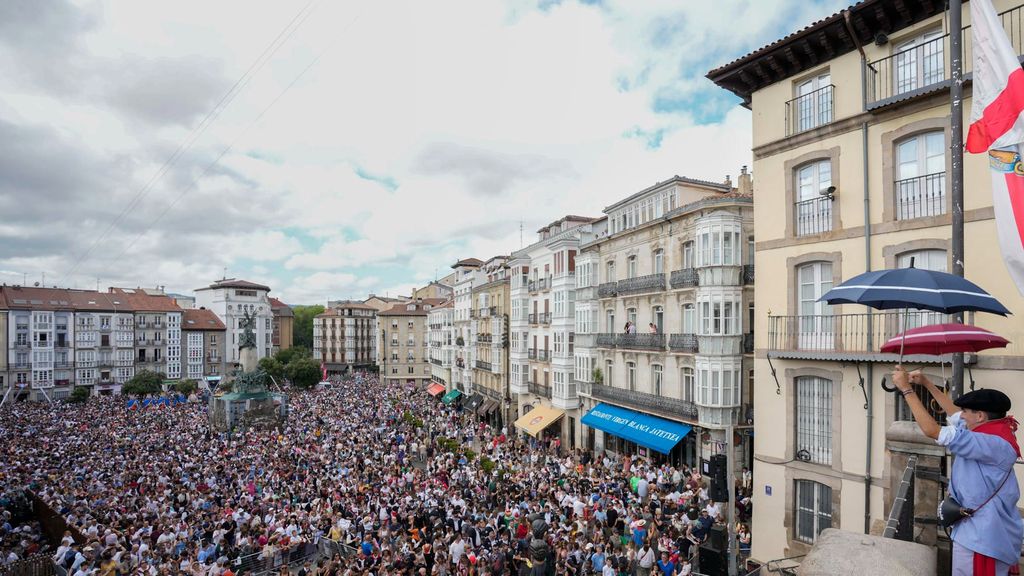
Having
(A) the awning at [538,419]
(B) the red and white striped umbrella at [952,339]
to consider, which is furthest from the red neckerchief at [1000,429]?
(A) the awning at [538,419]

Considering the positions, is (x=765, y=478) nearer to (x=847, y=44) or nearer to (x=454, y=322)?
(x=847, y=44)

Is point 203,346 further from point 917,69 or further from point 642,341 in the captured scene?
point 917,69

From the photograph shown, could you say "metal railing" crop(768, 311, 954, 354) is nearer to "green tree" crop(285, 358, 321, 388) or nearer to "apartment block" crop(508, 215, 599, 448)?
"apartment block" crop(508, 215, 599, 448)

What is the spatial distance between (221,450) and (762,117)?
2971 cm

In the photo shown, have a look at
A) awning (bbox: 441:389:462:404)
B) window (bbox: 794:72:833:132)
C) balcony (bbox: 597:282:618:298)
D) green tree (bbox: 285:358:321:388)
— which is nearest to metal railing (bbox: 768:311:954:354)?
window (bbox: 794:72:833:132)

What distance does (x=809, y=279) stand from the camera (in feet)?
47.4

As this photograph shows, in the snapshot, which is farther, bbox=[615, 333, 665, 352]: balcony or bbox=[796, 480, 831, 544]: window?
bbox=[615, 333, 665, 352]: balcony

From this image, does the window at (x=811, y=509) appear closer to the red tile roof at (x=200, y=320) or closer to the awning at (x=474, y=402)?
the awning at (x=474, y=402)

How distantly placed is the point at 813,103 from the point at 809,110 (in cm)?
18

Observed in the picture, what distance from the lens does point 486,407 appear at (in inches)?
1923

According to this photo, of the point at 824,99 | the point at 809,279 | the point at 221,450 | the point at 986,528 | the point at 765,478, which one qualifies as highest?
the point at 824,99

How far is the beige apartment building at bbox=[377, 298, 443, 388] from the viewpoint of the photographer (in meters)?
90.2

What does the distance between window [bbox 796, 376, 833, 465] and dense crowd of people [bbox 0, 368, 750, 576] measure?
3.32 metres

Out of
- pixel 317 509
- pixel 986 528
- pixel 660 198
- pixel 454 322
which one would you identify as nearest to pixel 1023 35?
A: pixel 986 528
